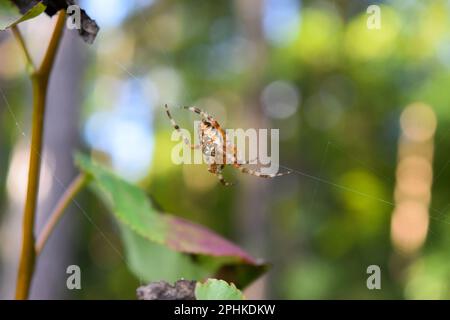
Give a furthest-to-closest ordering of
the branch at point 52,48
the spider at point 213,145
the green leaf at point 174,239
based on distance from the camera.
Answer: the spider at point 213,145 → the green leaf at point 174,239 → the branch at point 52,48

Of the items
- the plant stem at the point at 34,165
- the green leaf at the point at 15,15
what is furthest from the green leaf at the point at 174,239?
the green leaf at the point at 15,15

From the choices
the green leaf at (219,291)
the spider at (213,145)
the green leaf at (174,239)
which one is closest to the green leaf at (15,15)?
the green leaf at (174,239)

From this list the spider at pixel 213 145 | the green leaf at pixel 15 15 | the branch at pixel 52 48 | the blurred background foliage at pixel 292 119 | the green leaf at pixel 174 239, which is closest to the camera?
the green leaf at pixel 15 15

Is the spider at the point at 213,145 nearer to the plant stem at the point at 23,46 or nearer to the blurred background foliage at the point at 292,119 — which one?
the plant stem at the point at 23,46

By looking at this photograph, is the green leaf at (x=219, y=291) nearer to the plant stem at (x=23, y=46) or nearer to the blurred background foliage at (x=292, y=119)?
the plant stem at (x=23, y=46)

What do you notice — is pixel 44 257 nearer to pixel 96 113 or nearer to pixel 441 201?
pixel 441 201

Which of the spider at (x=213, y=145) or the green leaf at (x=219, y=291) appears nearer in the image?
Answer: the green leaf at (x=219, y=291)

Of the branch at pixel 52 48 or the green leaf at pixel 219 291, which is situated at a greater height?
the branch at pixel 52 48

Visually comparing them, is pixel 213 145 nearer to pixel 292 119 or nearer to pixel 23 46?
pixel 23 46

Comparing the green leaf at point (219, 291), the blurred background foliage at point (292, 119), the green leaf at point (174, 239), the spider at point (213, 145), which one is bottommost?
the green leaf at point (219, 291)
